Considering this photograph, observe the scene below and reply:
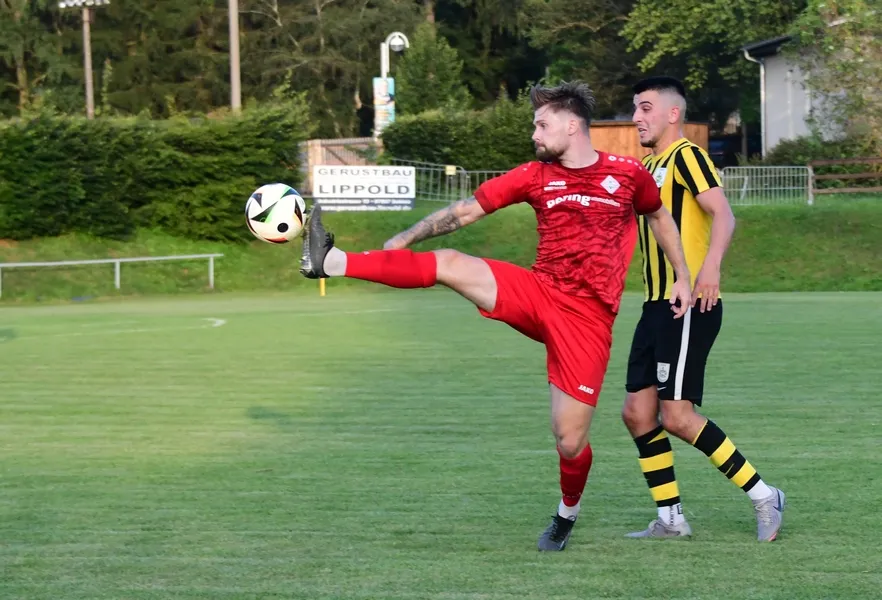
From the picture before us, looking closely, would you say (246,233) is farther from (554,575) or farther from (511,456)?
(554,575)

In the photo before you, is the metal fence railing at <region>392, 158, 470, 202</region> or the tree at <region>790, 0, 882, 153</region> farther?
the tree at <region>790, 0, 882, 153</region>

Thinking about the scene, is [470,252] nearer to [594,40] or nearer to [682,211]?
[682,211]

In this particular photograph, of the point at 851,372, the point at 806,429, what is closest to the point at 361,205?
the point at 851,372

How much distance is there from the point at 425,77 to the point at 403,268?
149 ft

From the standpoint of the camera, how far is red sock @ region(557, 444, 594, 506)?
6.12m

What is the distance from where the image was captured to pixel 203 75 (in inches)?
2525

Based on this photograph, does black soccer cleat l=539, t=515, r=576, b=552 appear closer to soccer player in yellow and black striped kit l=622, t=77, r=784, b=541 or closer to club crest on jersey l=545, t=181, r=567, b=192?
soccer player in yellow and black striped kit l=622, t=77, r=784, b=541

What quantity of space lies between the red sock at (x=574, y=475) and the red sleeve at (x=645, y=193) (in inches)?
44.4

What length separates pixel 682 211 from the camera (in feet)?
20.9

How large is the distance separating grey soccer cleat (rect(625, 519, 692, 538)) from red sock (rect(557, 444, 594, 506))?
39cm

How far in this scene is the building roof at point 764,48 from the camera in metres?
46.3

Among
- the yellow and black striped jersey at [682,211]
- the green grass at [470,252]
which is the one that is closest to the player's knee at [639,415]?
the yellow and black striped jersey at [682,211]

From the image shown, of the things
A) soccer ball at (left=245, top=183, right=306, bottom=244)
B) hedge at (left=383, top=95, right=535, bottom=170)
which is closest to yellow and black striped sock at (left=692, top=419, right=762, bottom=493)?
soccer ball at (left=245, top=183, right=306, bottom=244)

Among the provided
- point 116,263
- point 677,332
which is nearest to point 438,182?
point 116,263
